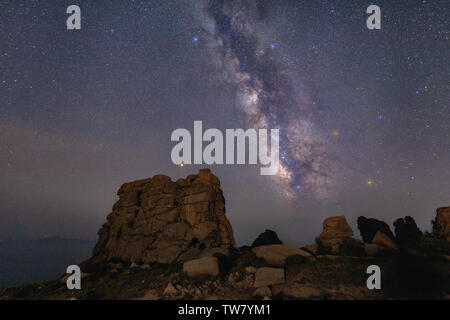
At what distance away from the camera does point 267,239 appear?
34.2 metres

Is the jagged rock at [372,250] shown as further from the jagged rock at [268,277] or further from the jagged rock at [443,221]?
the jagged rock at [443,221]

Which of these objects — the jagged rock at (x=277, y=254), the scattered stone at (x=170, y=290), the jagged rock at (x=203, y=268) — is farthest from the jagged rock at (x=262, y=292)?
the scattered stone at (x=170, y=290)

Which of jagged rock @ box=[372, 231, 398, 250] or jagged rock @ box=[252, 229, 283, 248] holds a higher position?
jagged rock @ box=[372, 231, 398, 250]

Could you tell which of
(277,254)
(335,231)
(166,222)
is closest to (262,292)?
(277,254)

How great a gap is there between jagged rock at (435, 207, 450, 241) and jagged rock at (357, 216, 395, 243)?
1155 cm

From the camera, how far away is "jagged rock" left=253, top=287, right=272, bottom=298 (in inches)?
414

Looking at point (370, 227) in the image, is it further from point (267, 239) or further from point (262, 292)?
point (262, 292)

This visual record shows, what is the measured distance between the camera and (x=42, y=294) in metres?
15.7

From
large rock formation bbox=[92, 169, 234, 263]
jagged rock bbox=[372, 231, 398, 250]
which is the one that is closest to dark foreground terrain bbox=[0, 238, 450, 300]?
jagged rock bbox=[372, 231, 398, 250]

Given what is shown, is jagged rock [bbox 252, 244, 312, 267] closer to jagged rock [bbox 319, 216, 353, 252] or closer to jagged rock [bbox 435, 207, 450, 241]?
jagged rock [bbox 319, 216, 353, 252]

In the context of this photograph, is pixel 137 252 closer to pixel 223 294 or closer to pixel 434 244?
pixel 223 294

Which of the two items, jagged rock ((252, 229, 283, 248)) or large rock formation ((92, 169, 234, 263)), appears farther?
jagged rock ((252, 229, 283, 248))
